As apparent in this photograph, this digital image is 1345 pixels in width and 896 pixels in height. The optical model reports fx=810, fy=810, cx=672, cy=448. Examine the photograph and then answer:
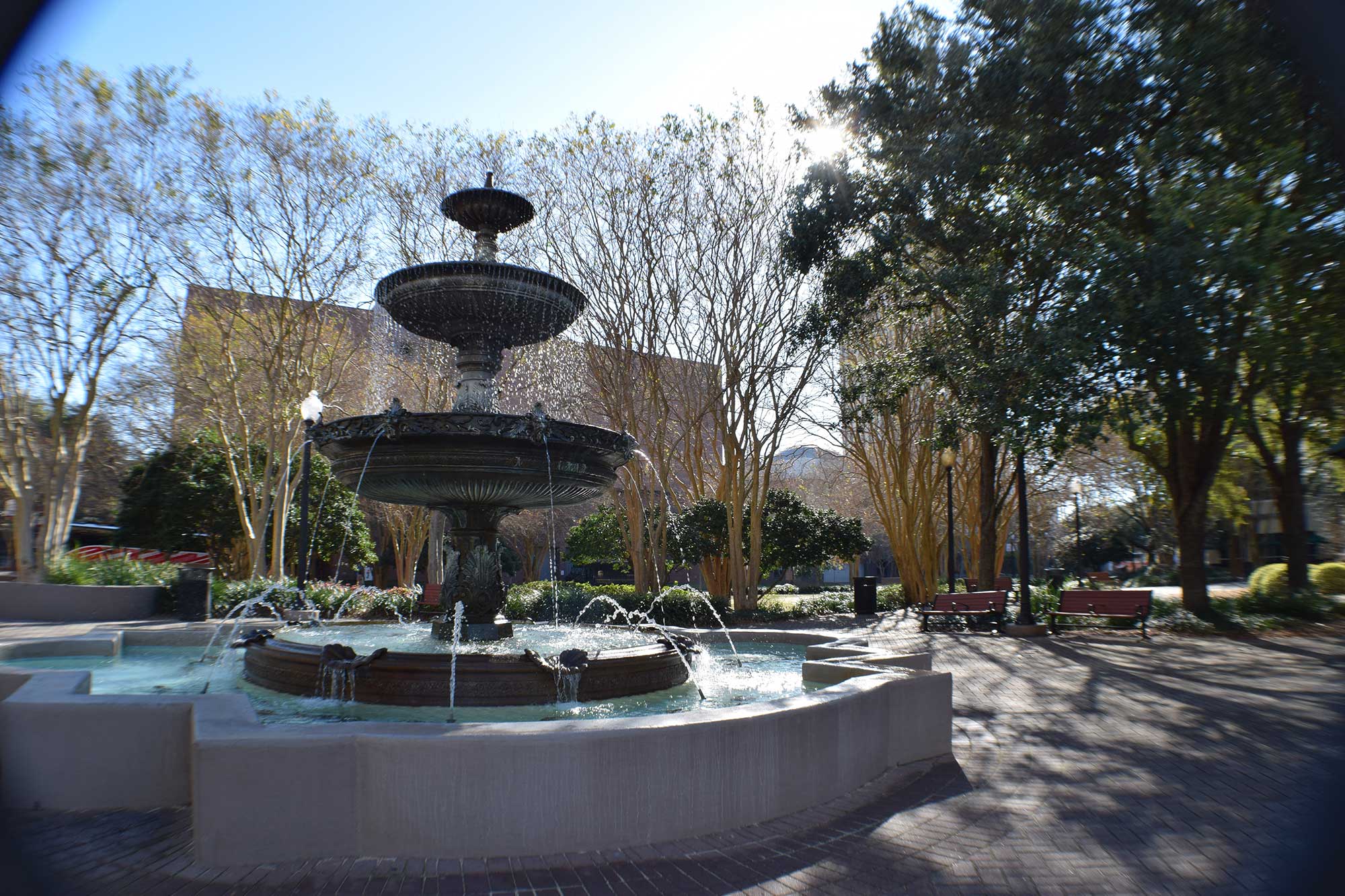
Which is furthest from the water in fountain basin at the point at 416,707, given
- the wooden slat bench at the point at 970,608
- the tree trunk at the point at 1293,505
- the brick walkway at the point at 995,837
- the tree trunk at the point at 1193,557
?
the tree trunk at the point at 1293,505

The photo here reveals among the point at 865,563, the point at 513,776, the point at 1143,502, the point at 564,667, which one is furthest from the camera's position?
the point at 865,563

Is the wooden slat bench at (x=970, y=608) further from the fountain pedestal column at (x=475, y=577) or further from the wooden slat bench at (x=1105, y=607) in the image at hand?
the fountain pedestal column at (x=475, y=577)

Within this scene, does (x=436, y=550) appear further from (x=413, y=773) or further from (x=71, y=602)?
(x=413, y=773)

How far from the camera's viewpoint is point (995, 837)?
4617 millimetres

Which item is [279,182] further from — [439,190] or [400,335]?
[400,335]

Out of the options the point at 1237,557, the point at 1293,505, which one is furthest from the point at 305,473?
the point at 1237,557

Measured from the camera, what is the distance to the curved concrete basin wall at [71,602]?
16391 mm

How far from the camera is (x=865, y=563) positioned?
68.9 metres

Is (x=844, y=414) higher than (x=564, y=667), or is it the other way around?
(x=844, y=414)

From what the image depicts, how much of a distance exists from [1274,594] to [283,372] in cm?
2503

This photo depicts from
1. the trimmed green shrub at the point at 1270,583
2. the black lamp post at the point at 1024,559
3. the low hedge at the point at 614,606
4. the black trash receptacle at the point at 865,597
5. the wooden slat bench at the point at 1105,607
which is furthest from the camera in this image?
the black trash receptacle at the point at 865,597

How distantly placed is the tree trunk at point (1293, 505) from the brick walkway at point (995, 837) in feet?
46.5

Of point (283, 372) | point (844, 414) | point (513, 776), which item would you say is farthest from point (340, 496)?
point (513, 776)

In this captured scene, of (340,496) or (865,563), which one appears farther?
(865,563)
